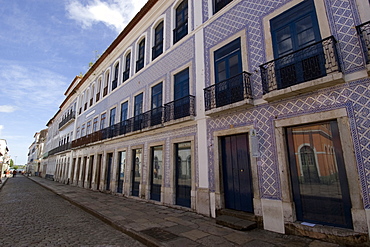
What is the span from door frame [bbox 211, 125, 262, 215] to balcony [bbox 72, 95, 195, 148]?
146 centimetres

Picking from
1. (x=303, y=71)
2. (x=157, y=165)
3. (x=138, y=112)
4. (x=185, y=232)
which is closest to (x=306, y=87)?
(x=303, y=71)

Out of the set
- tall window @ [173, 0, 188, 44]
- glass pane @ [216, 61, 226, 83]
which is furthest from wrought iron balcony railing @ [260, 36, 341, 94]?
tall window @ [173, 0, 188, 44]

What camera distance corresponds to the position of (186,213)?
21.6 ft

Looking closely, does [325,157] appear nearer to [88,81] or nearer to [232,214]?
[232,214]

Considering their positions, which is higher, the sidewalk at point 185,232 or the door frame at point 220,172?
the door frame at point 220,172

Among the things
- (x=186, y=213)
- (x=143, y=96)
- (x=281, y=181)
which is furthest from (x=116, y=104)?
(x=281, y=181)

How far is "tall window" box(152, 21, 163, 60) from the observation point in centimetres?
984

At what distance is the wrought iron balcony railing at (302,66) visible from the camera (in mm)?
4160

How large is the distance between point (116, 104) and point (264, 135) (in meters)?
10.1

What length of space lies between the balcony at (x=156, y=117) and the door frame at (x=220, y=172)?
1460 mm

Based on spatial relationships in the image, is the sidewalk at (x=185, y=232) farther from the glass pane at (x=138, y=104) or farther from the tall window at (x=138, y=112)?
the glass pane at (x=138, y=104)

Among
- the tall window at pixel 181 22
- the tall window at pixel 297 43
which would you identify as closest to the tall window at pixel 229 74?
the tall window at pixel 297 43

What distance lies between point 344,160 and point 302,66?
215 cm

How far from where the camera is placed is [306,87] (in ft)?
14.0
